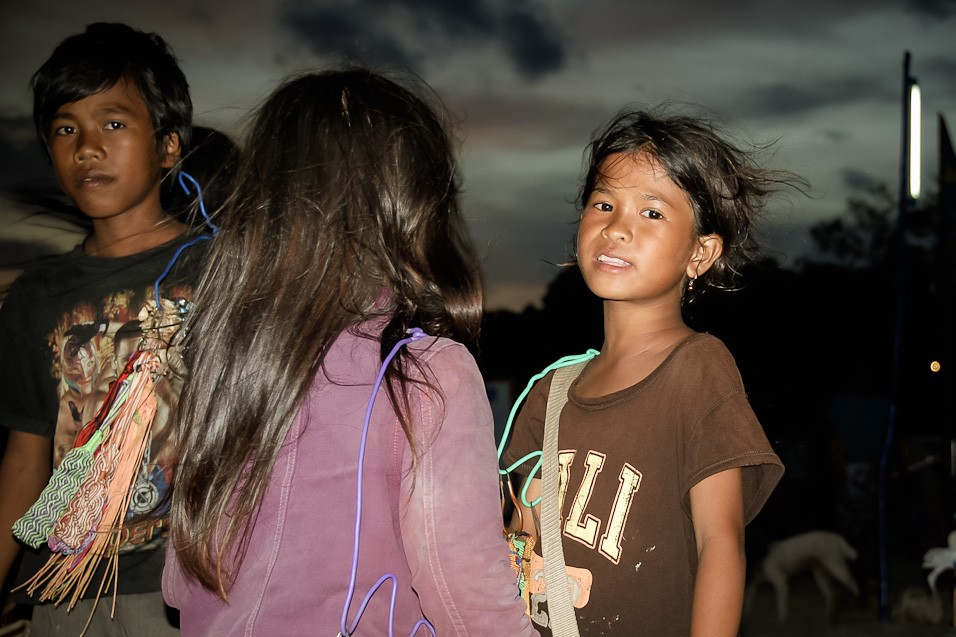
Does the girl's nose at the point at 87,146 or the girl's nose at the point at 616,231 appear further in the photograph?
the girl's nose at the point at 87,146

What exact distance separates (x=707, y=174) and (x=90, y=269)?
1.59m

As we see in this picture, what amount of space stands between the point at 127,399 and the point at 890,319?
9.16 metres

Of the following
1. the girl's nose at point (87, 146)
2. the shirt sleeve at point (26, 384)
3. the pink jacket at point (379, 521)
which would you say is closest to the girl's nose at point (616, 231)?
the pink jacket at point (379, 521)

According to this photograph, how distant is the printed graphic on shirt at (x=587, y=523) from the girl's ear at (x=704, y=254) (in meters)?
0.50

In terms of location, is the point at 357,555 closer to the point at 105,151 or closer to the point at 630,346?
the point at 630,346

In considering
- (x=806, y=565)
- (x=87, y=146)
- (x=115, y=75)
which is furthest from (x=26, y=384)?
(x=806, y=565)

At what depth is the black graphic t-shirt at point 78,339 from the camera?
198 centimetres

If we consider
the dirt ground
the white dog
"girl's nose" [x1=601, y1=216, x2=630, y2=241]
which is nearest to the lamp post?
the dirt ground

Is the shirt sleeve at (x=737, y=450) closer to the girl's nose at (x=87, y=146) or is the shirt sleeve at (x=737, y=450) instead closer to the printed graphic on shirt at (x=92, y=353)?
the printed graphic on shirt at (x=92, y=353)

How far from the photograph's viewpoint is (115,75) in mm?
2170

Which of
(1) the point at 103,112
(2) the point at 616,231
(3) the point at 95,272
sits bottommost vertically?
(3) the point at 95,272

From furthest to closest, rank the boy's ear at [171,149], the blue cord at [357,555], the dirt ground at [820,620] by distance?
the dirt ground at [820,620]
the boy's ear at [171,149]
the blue cord at [357,555]

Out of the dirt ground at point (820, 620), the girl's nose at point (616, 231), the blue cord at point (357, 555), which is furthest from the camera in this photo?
the dirt ground at point (820, 620)

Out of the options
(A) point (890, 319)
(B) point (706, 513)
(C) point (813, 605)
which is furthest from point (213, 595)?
(A) point (890, 319)
